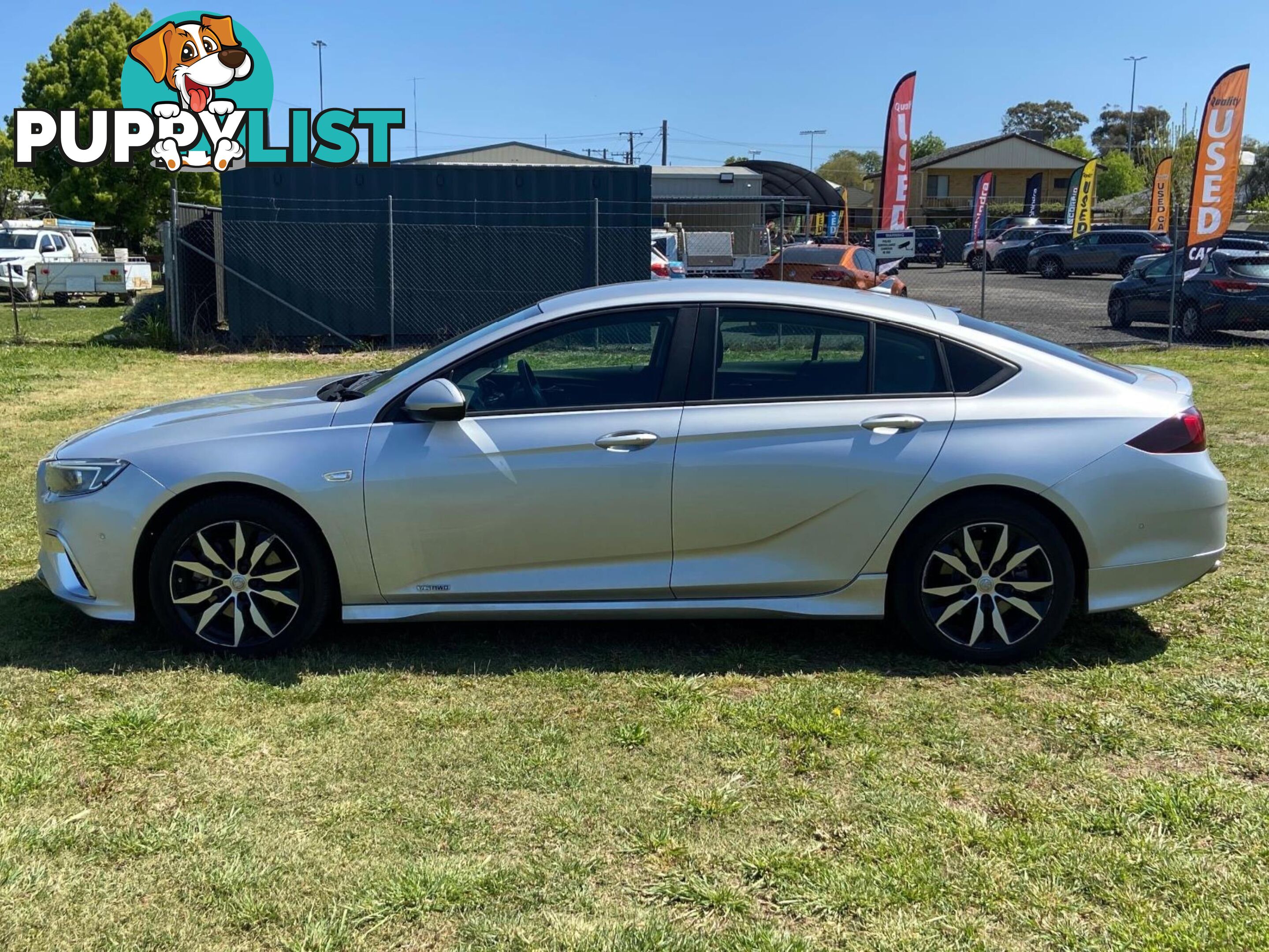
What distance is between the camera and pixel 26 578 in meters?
5.68

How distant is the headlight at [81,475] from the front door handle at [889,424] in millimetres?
Answer: 2987

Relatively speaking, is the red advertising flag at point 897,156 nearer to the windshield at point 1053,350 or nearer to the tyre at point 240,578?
the windshield at point 1053,350

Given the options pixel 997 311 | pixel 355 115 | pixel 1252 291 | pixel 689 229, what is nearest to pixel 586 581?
pixel 1252 291

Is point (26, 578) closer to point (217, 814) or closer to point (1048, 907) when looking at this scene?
point (217, 814)

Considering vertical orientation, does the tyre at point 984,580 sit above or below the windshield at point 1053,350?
below

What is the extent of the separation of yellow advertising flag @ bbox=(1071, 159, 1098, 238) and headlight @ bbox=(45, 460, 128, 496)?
38.2 m

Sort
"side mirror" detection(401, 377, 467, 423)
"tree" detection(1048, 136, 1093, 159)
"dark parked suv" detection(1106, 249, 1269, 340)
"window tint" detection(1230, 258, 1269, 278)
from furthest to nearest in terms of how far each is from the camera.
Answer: "tree" detection(1048, 136, 1093, 159)
"window tint" detection(1230, 258, 1269, 278)
"dark parked suv" detection(1106, 249, 1269, 340)
"side mirror" detection(401, 377, 467, 423)

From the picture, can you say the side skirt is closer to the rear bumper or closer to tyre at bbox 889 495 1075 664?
tyre at bbox 889 495 1075 664

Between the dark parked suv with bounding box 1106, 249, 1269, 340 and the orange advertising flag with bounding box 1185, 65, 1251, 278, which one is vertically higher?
the orange advertising flag with bounding box 1185, 65, 1251, 278

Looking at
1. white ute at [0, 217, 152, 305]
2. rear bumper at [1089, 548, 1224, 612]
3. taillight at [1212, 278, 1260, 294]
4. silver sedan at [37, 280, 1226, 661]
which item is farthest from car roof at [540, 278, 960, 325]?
white ute at [0, 217, 152, 305]

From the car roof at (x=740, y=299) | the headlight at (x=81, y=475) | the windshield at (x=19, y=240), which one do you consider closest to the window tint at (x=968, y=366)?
the car roof at (x=740, y=299)

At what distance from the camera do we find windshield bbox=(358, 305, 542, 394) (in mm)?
4738

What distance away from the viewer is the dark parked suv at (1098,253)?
121ft

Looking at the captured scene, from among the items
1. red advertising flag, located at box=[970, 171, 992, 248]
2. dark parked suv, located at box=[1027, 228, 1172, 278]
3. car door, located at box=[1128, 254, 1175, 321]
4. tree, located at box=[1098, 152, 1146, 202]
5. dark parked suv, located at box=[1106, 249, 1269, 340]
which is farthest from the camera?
tree, located at box=[1098, 152, 1146, 202]
